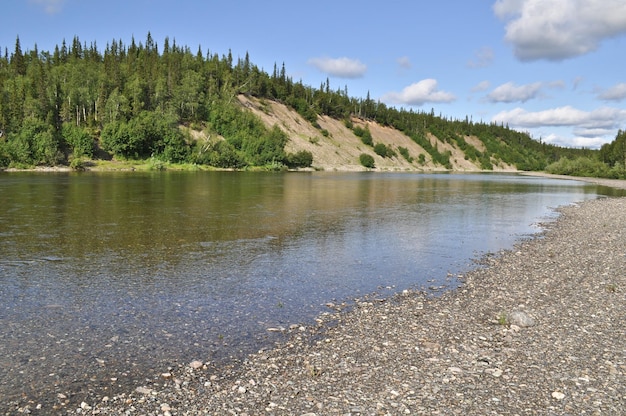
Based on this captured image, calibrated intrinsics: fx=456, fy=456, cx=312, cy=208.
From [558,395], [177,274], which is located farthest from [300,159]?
[558,395]

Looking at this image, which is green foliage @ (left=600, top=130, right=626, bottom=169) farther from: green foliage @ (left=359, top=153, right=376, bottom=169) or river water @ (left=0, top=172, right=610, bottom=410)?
river water @ (left=0, top=172, right=610, bottom=410)

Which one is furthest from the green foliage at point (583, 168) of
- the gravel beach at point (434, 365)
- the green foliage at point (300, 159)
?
the gravel beach at point (434, 365)

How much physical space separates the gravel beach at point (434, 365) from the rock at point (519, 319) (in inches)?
1.4

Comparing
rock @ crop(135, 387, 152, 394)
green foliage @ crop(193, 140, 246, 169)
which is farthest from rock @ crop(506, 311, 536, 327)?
green foliage @ crop(193, 140, 246, 169)

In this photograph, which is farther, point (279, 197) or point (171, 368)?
point (279, 197)

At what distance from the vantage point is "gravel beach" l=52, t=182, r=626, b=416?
8.12 m

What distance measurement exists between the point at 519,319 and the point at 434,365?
3.96 m

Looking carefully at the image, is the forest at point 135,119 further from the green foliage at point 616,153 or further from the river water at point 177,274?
the river water at point 177,274

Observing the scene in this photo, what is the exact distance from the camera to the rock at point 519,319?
1225cm

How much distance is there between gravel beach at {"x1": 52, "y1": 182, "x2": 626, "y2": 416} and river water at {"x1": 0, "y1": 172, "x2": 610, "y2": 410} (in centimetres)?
101

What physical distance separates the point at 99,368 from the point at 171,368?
152cm

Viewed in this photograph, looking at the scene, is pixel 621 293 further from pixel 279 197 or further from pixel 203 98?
pixel 203 98

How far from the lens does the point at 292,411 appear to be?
7.98 metres

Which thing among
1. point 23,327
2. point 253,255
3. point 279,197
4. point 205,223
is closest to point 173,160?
point 279,197
